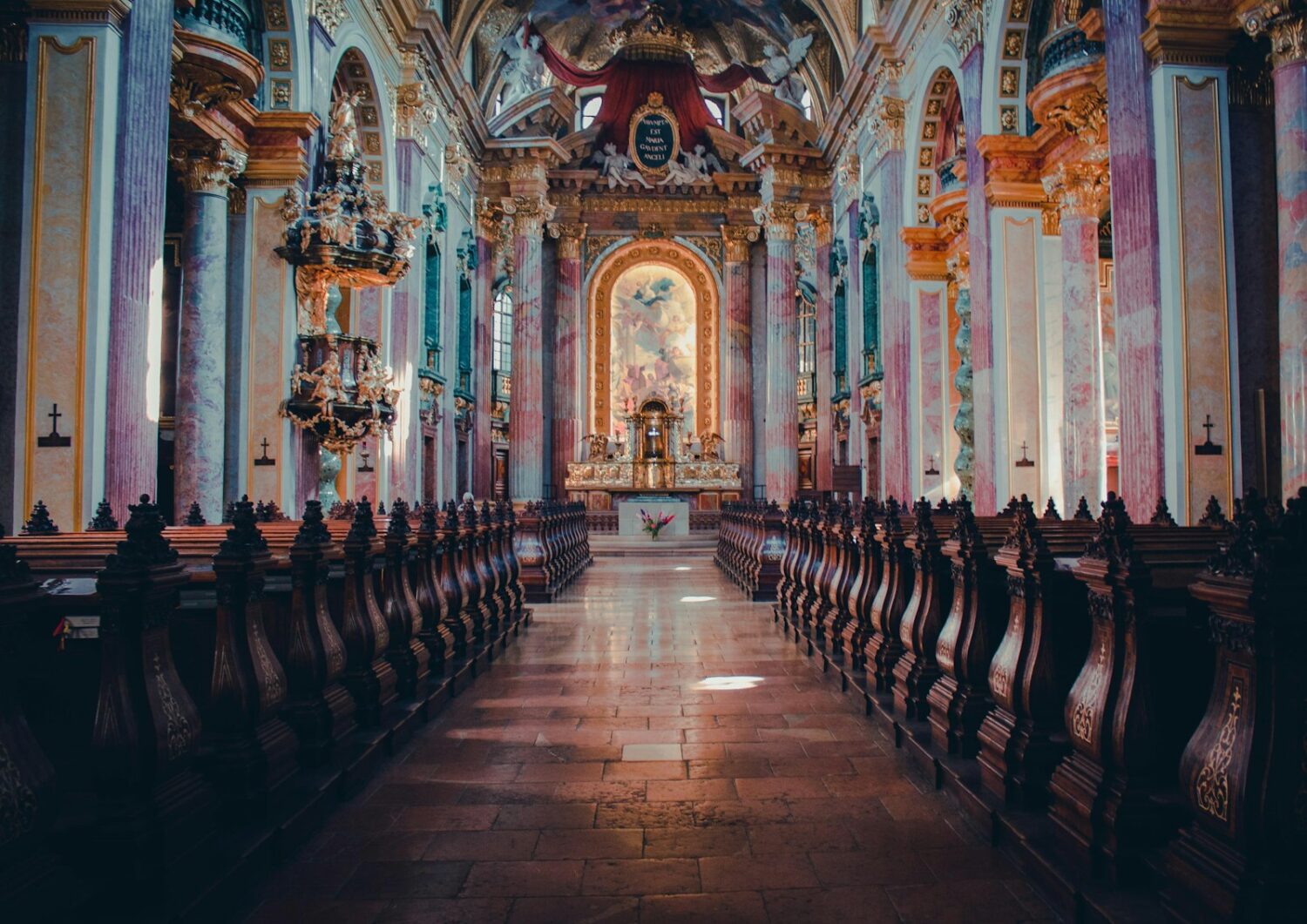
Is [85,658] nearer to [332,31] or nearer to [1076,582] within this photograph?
[1076,582]

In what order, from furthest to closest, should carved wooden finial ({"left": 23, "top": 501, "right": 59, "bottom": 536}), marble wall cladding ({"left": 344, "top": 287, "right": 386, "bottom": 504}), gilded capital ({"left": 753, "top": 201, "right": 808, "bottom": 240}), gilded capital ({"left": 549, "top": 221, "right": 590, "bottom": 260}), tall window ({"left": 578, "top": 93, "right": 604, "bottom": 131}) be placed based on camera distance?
tall window ({"left": 578, "top": 93, "right": 604, "bottom": 131})
gilded capital ({"left": 549, "top": 221, "right": 590, "bottom": 260})
gilded capital ({"left": 753, "top": 201, "right": 808, "bottom": 240})
marble wall cladding ({"left": 344, "top": 287, "right": 386, "bottom": 504})
carved wooden finial ({"left": 23, "top": 501, "right": 59, "bottom": 536})

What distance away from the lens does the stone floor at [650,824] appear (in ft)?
8.82

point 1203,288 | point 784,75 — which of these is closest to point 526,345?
point 784,75

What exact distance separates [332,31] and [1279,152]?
11.0 metres

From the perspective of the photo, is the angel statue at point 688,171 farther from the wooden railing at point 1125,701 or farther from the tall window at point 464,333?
the wooden railing at point 1125,701

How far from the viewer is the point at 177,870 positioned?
2.46 meters

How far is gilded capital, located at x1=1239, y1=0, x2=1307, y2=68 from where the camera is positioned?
6773mm

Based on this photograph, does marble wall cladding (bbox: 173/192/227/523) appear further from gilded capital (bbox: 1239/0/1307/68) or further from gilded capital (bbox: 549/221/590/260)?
gilded capital (bbox: 549/221/590/260)

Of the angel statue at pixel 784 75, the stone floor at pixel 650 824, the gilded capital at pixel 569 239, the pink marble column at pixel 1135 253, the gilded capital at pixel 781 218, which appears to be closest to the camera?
the stone floor at pixel 650 824

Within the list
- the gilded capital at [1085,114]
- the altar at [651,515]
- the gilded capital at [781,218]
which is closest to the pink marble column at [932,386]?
the gilded capital at [1085,114]

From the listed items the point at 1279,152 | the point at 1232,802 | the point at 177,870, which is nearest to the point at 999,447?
the point at 1279,152

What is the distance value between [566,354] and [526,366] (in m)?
3.01

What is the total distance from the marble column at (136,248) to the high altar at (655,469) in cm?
1647

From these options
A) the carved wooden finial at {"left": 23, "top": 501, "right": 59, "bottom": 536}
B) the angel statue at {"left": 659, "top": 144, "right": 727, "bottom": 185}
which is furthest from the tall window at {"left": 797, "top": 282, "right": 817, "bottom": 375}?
the carved wooden finial at {"left": 23, "top": 501, "right": 59, "bottom": 536}
